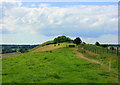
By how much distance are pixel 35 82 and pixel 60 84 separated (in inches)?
102

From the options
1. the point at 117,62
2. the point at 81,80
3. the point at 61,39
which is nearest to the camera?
the point at 81,80

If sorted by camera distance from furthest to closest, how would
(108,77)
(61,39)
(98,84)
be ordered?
1. (61,39)
2. (108,77)
3. (98,84)

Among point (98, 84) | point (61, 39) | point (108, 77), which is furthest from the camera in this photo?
point (61, 39)

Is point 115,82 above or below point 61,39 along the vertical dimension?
below

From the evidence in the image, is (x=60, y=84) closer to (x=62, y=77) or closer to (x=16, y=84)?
Result: (x=62, y=77)

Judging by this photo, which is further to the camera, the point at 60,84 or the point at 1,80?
the point at 1,80

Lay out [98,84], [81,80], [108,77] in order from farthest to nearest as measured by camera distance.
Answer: [108,77]
[81,80]
[98,84]

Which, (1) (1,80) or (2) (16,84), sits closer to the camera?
(2) (16,84)

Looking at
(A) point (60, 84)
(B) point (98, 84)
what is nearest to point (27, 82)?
(A) point (60, 84)

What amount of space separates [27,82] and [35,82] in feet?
2.73

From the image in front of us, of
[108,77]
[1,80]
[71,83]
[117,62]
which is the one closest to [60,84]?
[71,83]

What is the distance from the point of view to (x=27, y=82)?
18984mm

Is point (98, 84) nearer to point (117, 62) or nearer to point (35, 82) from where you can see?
point (35, 82)

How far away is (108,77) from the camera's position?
20578mm
